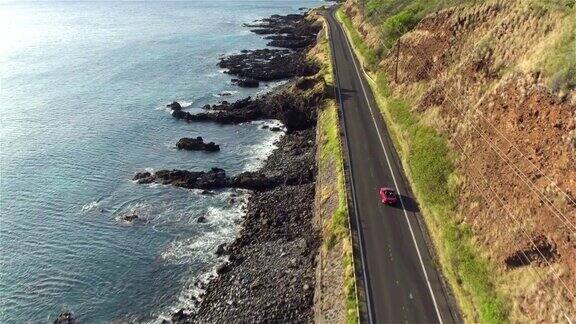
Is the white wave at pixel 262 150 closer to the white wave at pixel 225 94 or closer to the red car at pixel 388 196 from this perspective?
the white wave at pixel 225 94

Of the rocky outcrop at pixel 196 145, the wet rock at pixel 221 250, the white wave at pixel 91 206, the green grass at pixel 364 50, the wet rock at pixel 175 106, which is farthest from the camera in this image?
the wet rock at pixel 175 106

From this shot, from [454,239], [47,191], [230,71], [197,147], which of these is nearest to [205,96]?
[230,71]

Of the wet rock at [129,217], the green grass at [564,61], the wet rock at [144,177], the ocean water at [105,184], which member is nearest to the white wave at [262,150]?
the ocean water at [105,184]

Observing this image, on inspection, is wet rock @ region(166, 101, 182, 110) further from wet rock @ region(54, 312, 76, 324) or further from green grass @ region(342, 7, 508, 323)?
wet rock @ region(54, 312, 76, 324)

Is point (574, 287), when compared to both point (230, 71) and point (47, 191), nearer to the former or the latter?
point (47, 191)

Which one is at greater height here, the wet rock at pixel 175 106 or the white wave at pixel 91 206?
the wet rock at pixel 175 106
